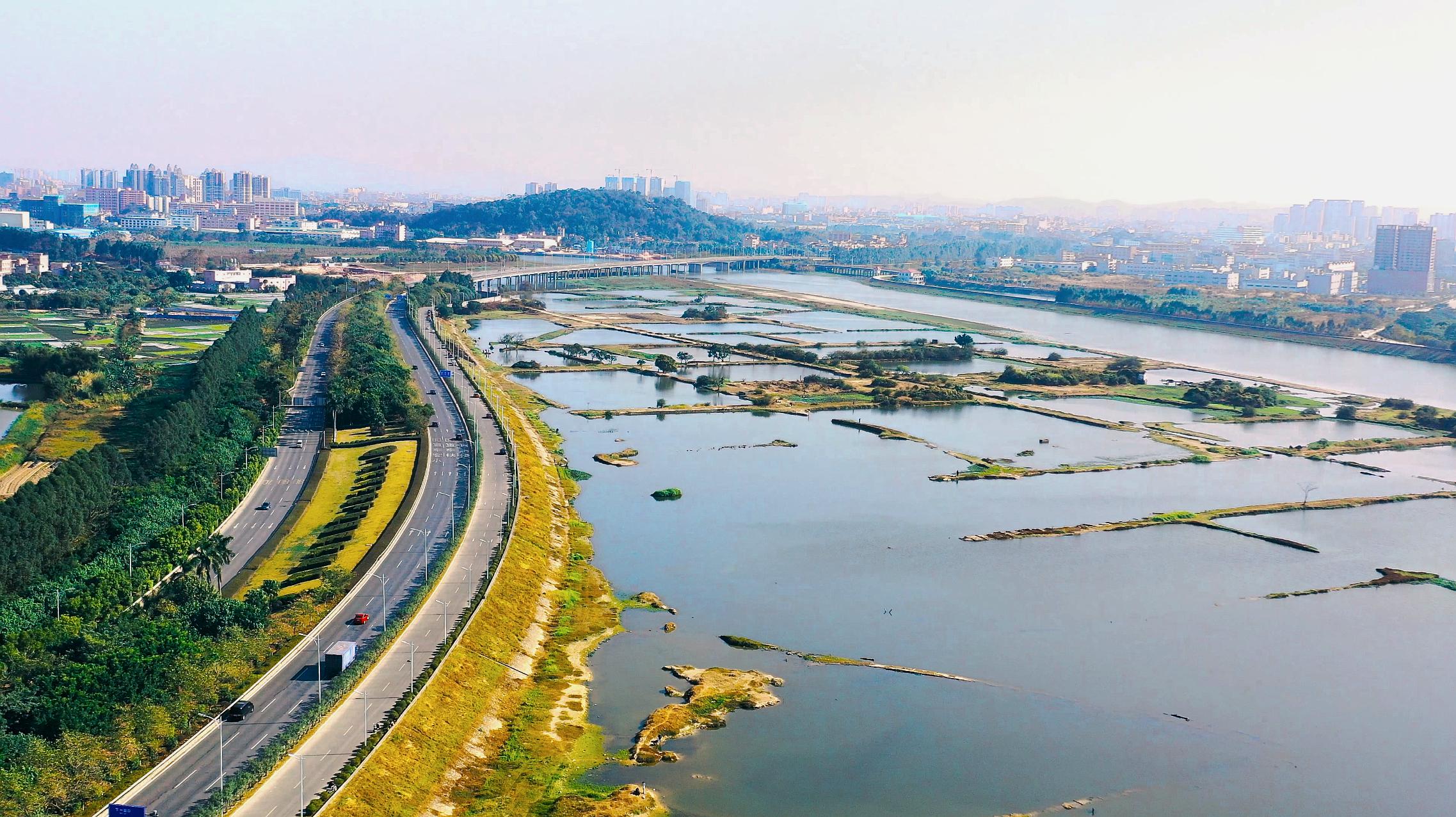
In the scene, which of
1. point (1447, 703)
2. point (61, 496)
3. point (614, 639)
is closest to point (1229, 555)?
point (1447, 703)

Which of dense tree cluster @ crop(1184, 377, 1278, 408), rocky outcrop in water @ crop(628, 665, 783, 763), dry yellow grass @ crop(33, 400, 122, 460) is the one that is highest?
dense tree cluster @ crop(1184, 377, 1278, 408)

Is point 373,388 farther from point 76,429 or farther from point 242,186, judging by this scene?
point 242,186

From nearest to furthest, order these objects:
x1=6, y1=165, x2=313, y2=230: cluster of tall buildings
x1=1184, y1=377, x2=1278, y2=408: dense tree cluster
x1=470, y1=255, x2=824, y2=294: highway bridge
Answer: x1=1184, y1=377, x2=1278, y2=408: dense tree cluster < x1=470, y1=255, x2=824, y2=294: highway bridge < x1=6, y1=165, x2=313, y2=230: cluster of tall buildings

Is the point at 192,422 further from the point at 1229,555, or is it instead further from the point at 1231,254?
the point at 1231,254

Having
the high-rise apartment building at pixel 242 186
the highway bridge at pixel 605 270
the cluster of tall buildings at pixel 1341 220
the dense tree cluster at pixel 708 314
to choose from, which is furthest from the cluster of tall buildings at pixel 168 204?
the cluster of tall buildings at pixel 1341 220

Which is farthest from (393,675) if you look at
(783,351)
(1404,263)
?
(1404,263)

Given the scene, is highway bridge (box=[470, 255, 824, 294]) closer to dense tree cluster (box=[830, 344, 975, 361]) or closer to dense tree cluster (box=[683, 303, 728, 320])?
dense tree cluster (box=[683, 303, 728, 320])

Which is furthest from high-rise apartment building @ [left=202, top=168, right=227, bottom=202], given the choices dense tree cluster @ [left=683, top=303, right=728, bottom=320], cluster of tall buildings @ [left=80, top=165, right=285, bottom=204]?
dense tree cluster @ [left=683, top=303, right=728, bottom=320]
